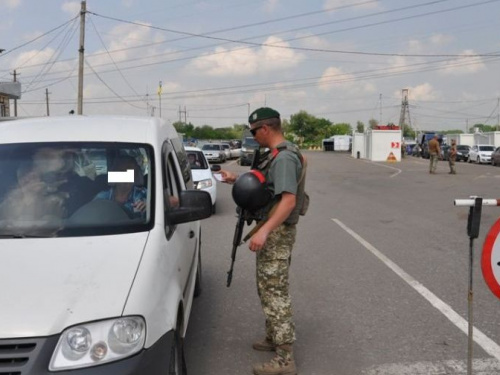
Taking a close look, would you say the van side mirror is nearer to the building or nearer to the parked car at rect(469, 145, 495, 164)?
the parked car at rect(469, 145, 495, 164)

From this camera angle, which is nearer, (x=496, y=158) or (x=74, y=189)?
(x=74, y=189)

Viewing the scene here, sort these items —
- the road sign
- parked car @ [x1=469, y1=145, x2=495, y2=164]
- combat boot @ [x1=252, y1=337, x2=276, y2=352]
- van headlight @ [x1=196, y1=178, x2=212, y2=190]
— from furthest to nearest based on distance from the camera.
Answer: parked car @ [x1=469, y1=145, x2=495, y2=164] → van headlight @ [x1=196, y1=178, x2=212, y2=190] → combat boot @ [x1=252, y1=337, x2=276, y2=352] → the road sign

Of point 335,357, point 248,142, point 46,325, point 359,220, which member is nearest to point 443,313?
point 335,357

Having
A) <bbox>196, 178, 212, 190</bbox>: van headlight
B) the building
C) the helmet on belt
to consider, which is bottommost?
<bbox>196, 178, 212, 190</bbox>: van headlight

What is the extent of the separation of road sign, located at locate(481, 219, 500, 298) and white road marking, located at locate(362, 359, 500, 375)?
2.82 feet

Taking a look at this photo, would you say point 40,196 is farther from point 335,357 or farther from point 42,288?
point 335,357

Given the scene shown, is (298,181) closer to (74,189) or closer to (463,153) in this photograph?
(74,189)

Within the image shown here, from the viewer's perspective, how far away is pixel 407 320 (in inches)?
201

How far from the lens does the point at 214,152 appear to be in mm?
42188

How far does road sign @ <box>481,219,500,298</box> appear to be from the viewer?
3.43m

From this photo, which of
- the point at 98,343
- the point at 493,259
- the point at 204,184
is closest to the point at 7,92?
the point at 204,184

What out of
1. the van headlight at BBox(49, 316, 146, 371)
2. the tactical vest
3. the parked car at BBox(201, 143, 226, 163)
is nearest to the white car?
the tactical vest

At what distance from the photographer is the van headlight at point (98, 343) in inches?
98.4

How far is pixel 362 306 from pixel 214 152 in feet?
122
